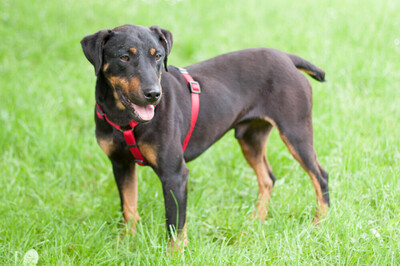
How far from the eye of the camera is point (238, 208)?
3.96 m

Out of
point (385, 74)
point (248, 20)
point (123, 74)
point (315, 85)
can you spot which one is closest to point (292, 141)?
point (123, 74)

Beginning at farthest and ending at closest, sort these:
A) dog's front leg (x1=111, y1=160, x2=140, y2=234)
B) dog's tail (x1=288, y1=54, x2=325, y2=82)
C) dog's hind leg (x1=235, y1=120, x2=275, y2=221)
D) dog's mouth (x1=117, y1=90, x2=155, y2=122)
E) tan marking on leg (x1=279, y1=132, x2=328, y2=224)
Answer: dog's hind leg (x1=235, y1=120, x2=275, y2=221)
dog's tail (x1=288, y1=54, x2=325, y2=82)
tan marking on leg (x1=279, y1=132, x2=328, y2=224)
dog's front leg (x1=111, y1=160, x2=140, y2=234)
dog's mouth (x1=117, y1=90, x2=155, y2=122)

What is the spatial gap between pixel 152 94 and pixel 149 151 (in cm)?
50

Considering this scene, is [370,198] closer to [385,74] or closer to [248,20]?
[385,74]

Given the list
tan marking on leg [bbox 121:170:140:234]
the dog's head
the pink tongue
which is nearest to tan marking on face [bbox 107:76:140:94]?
the dog's head

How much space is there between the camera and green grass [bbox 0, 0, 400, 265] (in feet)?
10.2

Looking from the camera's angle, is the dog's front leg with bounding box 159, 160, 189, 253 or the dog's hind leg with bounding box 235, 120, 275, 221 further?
the dog's hind leg with bounding box 235, 120, 275, 221

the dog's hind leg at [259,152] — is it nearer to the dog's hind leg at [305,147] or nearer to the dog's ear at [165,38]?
the dog's hind leg at [305,147]

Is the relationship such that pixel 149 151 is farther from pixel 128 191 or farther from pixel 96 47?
pixel 96 47

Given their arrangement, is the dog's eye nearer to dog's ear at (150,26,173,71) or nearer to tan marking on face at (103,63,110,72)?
tan marking on face at (103,63,110,72)

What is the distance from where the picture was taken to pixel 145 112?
2898 mm

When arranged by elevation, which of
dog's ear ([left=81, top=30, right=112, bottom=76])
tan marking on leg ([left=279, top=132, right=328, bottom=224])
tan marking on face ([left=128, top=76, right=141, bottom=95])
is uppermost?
dog's ear ([left=81, top=30, right=112, bottom=76])

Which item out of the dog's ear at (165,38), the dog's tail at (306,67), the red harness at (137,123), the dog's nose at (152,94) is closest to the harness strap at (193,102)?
the red harness at (137,123)

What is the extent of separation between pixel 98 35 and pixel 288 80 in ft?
5.14
